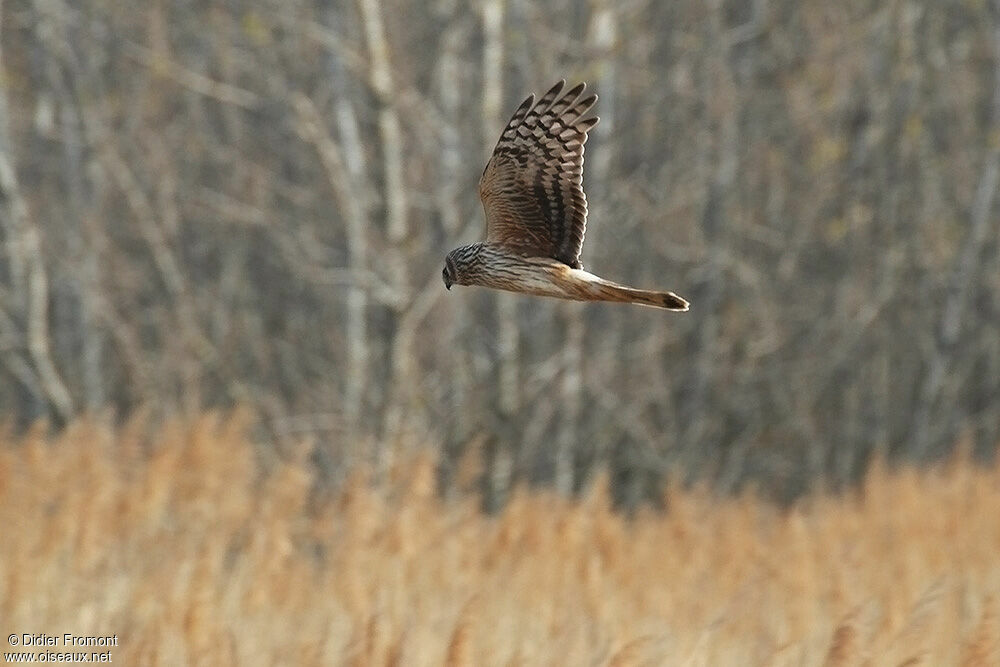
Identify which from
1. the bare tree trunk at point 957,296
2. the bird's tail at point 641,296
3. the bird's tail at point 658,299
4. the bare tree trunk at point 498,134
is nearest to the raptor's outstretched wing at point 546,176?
the bird's tail at point 641,296

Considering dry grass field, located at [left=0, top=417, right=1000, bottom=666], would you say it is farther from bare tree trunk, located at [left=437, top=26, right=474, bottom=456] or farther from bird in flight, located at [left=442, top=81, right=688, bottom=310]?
bare tree trunk, located at [left=437, top=26, right=474, bottom=456]

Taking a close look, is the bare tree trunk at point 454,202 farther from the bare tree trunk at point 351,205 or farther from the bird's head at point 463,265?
the bird's head at point 463,265

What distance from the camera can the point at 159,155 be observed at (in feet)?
38.9

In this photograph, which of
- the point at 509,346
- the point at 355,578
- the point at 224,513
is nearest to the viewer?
the point at 355,578

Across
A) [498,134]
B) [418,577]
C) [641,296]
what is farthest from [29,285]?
[641,296]

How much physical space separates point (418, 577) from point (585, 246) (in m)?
5.21

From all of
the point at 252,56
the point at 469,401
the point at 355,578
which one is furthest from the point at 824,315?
the point at 355,578

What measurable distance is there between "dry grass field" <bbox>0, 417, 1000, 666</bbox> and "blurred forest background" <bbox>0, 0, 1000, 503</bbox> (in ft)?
6.88

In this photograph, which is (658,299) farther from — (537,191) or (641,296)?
(537,191)

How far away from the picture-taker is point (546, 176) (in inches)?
199

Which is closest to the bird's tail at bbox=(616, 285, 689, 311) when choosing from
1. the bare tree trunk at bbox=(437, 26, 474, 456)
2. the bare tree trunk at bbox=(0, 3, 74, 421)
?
the bare tree trunk at bbox=(437, 26, 474, 456)

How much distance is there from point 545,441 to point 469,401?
2.40 meters

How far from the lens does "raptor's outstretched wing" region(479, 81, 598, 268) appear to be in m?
5.04

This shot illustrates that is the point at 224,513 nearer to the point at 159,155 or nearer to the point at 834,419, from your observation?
the point at 159,155
